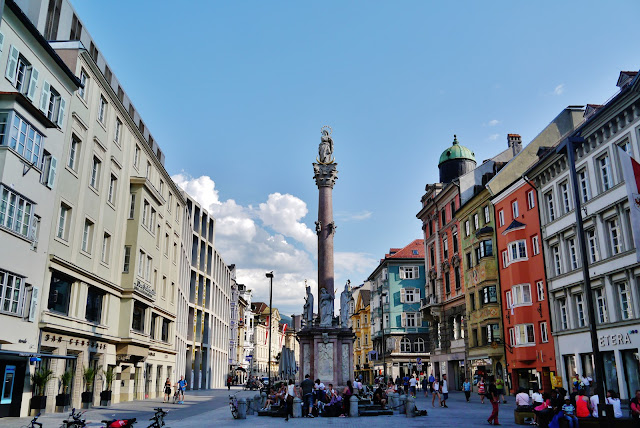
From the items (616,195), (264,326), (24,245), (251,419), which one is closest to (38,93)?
(24,245)

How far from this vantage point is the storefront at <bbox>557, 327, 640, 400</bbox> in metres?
27.4

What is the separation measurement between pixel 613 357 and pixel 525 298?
30.8 feet

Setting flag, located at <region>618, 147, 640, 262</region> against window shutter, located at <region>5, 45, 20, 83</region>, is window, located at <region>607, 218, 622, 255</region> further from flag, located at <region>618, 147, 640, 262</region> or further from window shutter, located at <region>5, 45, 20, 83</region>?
window shutter, located at <region>5, 45, 20, 83</region>

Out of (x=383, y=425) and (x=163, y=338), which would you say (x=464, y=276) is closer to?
(x=163, y=338)

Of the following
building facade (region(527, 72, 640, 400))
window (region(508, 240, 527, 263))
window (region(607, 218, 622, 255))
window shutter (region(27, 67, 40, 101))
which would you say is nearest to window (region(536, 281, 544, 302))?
building facade (region(527, 72, 640, 400))

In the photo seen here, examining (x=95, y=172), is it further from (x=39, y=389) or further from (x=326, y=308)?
(x=326, y=308)

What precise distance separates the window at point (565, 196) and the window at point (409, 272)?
1664 inches

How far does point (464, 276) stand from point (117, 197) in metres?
30.1

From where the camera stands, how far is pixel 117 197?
34.1 m

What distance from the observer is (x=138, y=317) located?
3700 cm

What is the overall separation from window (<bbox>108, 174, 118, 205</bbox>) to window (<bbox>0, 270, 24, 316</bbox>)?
1130 cm

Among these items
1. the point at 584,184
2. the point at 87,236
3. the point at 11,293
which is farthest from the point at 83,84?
the point at 584,184

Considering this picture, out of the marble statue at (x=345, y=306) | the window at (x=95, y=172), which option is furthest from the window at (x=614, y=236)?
the window at (x=95, y=172)

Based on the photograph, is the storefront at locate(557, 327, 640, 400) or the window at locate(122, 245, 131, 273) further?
the window at locate(122, 245, 131, 273)
